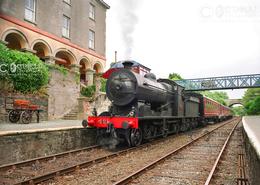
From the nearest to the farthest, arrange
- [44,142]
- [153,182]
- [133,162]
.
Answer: [153,182], [133,162], [44,142]

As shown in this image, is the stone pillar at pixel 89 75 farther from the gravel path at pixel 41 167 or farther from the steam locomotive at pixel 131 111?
the gravel path at pixel 41 167

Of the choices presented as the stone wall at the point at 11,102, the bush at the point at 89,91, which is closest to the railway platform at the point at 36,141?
the stone wall at the point at 11,102

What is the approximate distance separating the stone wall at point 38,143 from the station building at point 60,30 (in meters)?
9.52

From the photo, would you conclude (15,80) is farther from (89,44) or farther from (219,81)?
(219,81)

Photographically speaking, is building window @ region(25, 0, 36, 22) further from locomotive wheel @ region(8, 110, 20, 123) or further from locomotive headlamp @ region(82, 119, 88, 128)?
locomotive headlamp @ region(82, 119, 88, 128)

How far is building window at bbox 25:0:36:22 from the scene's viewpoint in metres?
19.6

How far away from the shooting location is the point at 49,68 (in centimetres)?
1677

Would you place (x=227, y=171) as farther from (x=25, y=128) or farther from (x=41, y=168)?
(x=25, y=128)

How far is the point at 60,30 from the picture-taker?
22.6m

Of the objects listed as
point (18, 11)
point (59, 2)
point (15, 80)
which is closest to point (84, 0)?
point (59, 2)

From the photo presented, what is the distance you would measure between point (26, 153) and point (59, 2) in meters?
17.5

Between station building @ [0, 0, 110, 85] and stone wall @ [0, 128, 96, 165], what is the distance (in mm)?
9522

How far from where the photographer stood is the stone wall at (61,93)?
1672 cm

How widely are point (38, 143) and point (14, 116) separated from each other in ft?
14.2
